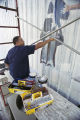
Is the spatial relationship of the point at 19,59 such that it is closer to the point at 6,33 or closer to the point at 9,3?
the point at 6,33

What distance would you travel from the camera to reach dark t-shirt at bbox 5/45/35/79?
3.59 ft

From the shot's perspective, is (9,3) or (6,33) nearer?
(9,3)

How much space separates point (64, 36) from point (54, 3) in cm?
46

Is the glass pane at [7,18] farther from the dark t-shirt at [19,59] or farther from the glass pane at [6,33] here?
the dark t-shirt at [19,59]

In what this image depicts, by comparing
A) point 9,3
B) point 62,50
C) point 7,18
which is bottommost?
point 62,50

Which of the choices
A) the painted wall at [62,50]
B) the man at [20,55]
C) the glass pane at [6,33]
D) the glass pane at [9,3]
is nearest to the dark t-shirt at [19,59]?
the man at [20,55]

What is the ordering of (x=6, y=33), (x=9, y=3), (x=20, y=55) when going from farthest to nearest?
1. (x=6, y=33)
2. (x=9, y=3)
3. (x=20, y=55)

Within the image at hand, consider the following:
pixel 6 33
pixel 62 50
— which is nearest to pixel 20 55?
pixel 62 50

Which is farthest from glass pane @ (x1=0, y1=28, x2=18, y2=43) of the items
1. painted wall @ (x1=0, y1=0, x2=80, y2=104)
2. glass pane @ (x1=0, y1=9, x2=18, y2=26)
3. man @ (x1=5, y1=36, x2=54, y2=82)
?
man @ (x1=5, y1=36, x2=54, y2=82)

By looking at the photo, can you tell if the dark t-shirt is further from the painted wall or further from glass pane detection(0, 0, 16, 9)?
glass pane detection(0, 0, 16, 9)

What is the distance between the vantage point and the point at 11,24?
6.33 ft

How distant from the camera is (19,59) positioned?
1.15 meters

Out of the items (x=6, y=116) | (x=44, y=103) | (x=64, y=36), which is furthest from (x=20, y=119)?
(x=64, y=36)

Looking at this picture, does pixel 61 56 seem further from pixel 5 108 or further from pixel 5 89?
pixel 5 108
